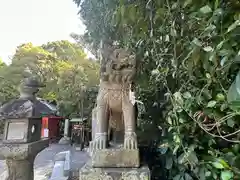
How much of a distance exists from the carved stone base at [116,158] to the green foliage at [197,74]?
9.0 inches

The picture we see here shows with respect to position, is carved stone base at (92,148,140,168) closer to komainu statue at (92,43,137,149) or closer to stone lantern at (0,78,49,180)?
komainu statue at (92,43,137,149)

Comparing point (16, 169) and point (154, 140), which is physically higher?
point (154, 140)

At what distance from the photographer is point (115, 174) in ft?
4.26

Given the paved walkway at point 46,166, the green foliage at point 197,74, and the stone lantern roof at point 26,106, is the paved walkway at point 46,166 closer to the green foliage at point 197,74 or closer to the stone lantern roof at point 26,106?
the stone lantern roof at point 26,106

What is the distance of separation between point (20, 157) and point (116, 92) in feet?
3.37

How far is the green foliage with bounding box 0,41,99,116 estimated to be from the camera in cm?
872

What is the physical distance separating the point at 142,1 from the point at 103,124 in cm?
81

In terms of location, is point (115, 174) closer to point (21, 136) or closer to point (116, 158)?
point (116, 158)

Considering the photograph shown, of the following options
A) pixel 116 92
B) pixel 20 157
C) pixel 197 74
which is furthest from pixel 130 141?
pixel 20 157

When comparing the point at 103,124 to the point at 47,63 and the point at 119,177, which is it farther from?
the point at 47,63

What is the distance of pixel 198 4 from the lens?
3.31 feet

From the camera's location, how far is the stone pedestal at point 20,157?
6.19 feet

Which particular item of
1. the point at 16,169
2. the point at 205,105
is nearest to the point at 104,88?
the point at 205,105

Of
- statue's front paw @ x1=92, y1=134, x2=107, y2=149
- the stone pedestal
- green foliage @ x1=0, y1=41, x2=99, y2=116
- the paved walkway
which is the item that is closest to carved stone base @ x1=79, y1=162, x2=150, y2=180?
statue's front paw @ x1=92, y1=134, x2=107, y2=149
